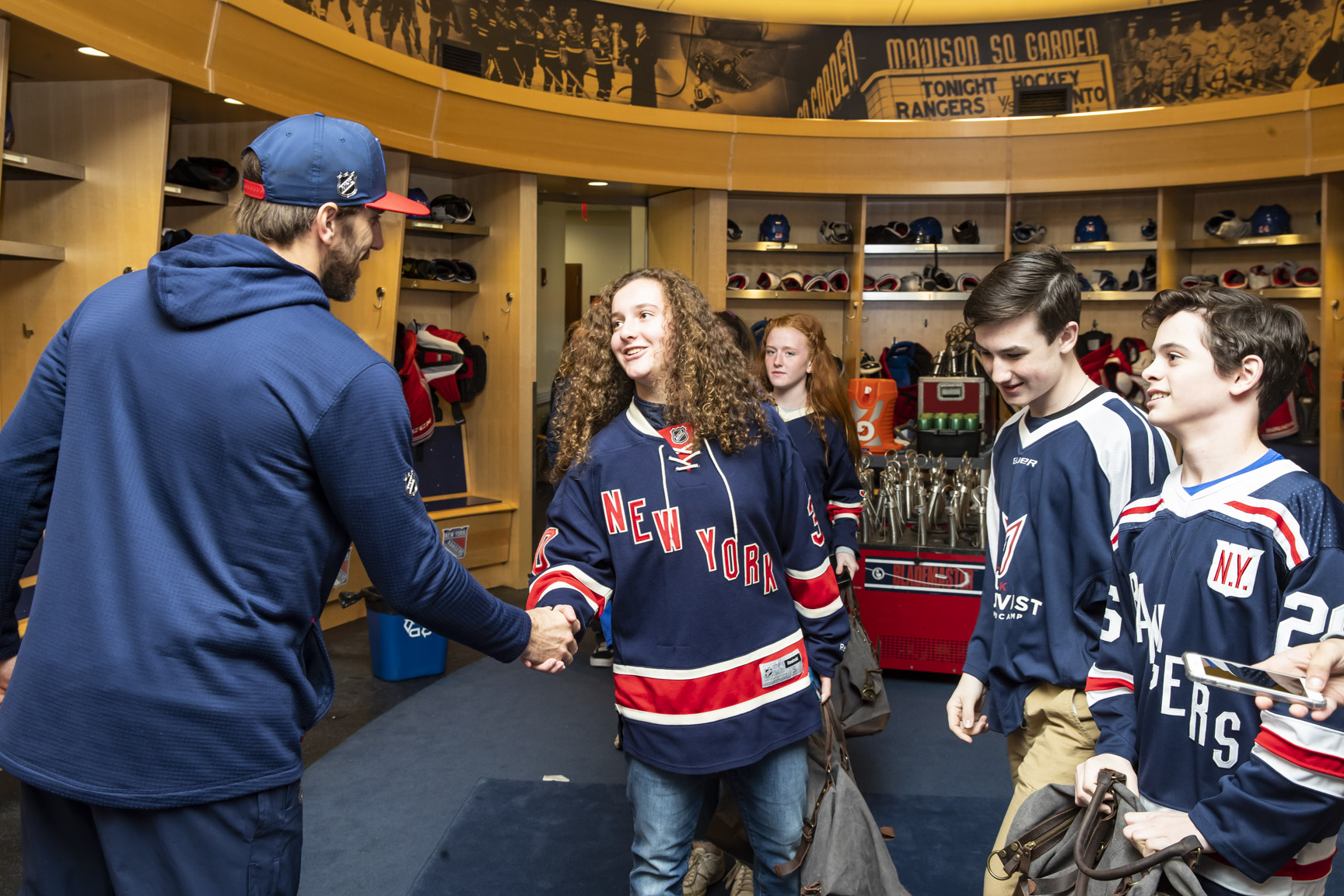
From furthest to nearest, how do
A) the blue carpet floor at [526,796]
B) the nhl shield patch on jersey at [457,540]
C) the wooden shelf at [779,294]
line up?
the wooden shelf at [779,294] < the nhl shield patch on jersey at [457,540] < the blue carpet floor at [526,796]

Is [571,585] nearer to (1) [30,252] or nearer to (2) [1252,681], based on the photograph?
(2) [1252,681]

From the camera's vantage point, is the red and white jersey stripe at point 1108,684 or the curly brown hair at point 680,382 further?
the curly brown hair at point 680,382

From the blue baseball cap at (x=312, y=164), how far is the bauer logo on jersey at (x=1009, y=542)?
1355mm

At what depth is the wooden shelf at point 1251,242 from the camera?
628cm

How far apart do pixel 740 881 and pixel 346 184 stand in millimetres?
2088

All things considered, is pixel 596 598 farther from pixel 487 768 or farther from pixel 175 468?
pixel 487 768

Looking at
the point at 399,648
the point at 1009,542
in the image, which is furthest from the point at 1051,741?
the point at 399,648

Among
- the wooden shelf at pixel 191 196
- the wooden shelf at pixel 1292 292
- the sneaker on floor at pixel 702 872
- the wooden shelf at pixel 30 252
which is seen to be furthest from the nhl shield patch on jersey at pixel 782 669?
the wooden shelf at pixel 1292 292

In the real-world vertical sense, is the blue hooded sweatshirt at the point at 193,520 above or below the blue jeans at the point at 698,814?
above

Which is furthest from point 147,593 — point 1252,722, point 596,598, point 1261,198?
point 1261,198

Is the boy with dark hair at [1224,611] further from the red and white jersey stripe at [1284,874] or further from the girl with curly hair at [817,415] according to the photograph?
the girl with curly hair at [817,415]

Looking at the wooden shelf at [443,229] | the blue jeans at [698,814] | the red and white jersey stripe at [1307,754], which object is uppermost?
the wooden shelf at [443,229]

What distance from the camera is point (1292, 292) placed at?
643cm

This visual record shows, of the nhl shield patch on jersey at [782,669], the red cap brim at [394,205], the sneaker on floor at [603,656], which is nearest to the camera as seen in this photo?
the red cap brim at [394,205]
